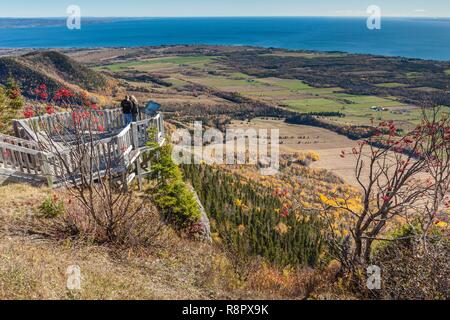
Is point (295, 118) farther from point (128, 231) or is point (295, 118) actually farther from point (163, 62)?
point (163, 62)

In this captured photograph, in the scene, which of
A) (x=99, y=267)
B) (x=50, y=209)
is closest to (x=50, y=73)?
(x=50, y=209)

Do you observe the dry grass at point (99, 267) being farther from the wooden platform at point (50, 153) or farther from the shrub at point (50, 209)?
the wooden platform at point (50, 153)

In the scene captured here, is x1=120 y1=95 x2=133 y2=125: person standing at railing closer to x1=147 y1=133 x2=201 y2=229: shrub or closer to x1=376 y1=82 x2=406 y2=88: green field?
x1=147 y1=133 x2=201 y2=229: shrub

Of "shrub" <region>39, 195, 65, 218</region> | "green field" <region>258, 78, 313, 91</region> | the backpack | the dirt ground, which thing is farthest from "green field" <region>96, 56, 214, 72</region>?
"shrub" <region>39, 195, 65, 218</region>

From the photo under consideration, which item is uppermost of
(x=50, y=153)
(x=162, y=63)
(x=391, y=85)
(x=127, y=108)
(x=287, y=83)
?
(x=162, y=63)

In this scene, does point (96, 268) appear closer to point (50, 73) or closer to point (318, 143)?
point (50, 73)

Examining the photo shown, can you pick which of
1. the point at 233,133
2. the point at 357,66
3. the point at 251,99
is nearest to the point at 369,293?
the point at 233,133
